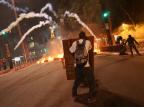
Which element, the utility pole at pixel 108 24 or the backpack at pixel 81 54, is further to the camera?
the utility pole at pixel 108 24

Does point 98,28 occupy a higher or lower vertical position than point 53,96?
higher

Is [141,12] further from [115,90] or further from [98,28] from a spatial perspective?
[115,90]

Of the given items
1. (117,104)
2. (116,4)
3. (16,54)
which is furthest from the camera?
(16,54)

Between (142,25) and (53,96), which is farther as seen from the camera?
(142,25)

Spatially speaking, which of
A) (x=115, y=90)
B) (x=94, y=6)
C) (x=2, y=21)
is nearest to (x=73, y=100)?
(x=115, y=90)

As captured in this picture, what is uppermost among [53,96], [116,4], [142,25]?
[116,4]

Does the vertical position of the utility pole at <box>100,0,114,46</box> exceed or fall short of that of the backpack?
it exceeds it

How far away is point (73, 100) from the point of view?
920 centimetres

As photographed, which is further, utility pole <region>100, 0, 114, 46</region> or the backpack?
utility pole <region>100, 0, 114, 46</region>

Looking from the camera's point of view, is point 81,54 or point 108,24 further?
point 108,24

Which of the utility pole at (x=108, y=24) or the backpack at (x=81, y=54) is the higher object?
the utility pole at (x=108, y=24)

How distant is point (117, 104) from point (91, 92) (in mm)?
1281

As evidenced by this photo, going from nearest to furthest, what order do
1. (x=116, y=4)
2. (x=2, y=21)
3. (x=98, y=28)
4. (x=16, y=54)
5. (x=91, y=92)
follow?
1. (x=91, y=92)
2. (x=116, y=4)
3. (x=98, y=28)
4. (x=2, y=21)
5. (x=16, y=54)

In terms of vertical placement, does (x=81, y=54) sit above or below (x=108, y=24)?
below
